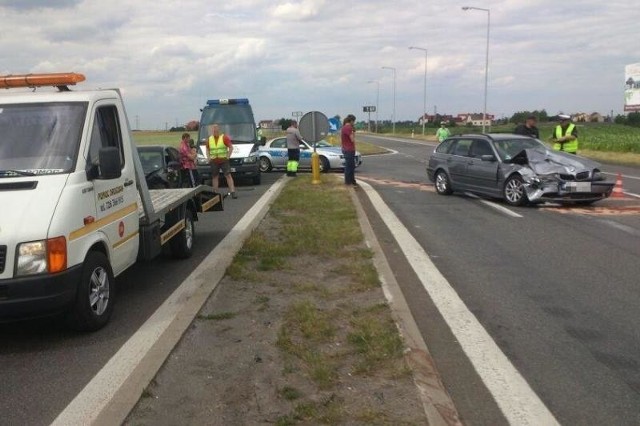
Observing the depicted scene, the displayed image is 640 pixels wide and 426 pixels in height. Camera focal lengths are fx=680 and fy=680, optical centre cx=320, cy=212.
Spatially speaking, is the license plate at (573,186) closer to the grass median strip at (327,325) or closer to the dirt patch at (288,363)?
the grass median strip at (327,325)

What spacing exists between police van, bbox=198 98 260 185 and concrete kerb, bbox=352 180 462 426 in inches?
570

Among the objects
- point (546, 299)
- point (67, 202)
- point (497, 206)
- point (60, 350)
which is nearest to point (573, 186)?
point (497, 206)

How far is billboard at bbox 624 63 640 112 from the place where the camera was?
59250 mm

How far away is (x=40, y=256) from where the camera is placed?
16.6 ft

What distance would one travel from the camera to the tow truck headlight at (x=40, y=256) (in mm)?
5020

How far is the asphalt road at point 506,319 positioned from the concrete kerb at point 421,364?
0.38ft

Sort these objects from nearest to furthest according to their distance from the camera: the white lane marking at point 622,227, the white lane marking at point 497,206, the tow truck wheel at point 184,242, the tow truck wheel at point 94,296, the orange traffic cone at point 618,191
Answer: the tow truck wheel at point 94,296 < the tow truck wheel at point 184,242 < the white lane marking at point 622,227 < the white lane marking at point 497,206 < the orange traffic cone at point 618,191

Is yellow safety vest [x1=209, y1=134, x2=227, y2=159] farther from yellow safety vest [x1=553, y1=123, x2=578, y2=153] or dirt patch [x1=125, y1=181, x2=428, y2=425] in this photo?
dirt patch [x1=125, y1=181, x2=428, y2=425]

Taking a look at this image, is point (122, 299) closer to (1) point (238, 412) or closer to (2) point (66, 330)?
(2) point (66, 330)

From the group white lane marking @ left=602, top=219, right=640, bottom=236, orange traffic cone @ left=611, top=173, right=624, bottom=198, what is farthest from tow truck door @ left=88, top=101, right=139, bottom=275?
orange traffic cone @ left=611, top=173, right=624, bottom=198

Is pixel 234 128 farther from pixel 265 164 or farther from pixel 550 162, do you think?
pixel 550 162

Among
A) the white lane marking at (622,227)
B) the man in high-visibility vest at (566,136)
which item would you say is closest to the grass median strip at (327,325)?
the white lane marking at (622,227)

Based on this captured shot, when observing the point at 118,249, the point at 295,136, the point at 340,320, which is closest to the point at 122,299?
the point at 118,249

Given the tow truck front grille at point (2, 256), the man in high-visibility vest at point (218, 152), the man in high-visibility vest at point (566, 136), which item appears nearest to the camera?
the tow truck front grille at point (2, 256)
